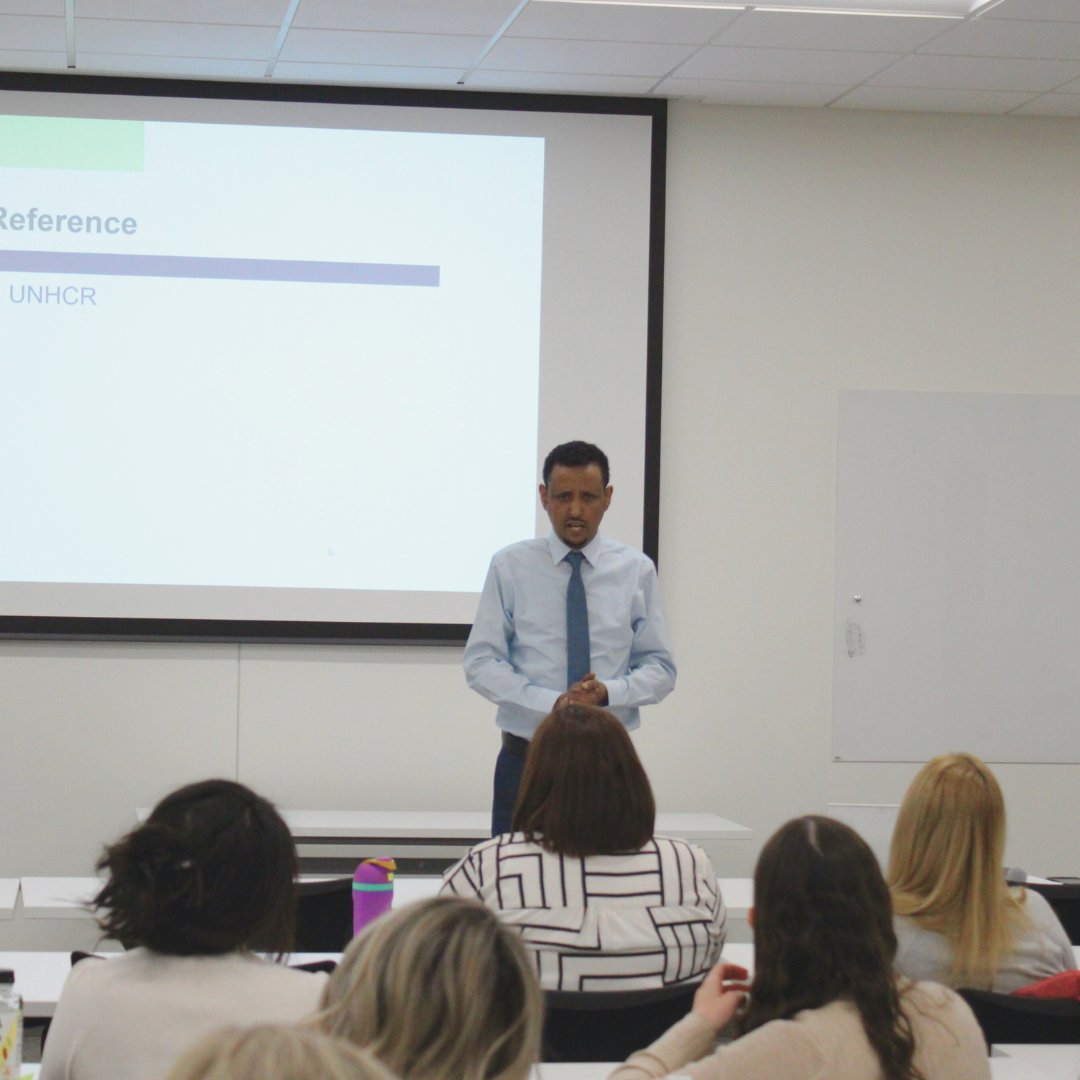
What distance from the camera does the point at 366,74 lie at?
5.09 meters

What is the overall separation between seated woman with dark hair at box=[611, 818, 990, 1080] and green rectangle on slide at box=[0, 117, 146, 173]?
4.22 metres

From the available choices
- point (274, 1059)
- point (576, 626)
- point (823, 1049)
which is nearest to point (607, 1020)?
point (823, 1049)

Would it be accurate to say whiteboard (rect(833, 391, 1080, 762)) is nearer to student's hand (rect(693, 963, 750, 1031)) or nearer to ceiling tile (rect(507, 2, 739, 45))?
ceiling tile (rect(507, 2, 739, 45))

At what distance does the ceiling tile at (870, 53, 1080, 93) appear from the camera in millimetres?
4906

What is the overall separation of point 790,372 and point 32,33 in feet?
9.71

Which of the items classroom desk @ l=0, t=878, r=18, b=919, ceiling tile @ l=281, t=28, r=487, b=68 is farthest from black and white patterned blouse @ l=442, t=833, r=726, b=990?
ceiling tile @ l=281, t=28, r=487, b=68

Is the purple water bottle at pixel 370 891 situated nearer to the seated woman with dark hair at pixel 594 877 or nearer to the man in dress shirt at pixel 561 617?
the seated woman with dark hair at pixel 594 877

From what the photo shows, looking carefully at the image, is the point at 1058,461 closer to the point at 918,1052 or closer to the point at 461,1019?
the point at 918,1052

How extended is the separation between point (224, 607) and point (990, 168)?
3.42 m

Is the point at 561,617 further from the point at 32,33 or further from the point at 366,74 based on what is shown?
the point at 32,33

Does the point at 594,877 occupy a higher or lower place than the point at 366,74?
lower

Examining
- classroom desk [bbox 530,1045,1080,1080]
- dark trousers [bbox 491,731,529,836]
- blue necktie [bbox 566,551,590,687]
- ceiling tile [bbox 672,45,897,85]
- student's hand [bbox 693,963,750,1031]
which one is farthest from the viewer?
ceiling tile [bbox 672,45,897,85]

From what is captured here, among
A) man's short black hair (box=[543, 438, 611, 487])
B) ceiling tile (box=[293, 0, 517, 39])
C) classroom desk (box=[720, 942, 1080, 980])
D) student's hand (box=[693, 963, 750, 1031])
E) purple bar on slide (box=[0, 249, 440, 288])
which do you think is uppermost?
ceiling tile (box=[293, 0, 517, 39])

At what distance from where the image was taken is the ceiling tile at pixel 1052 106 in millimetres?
5324
